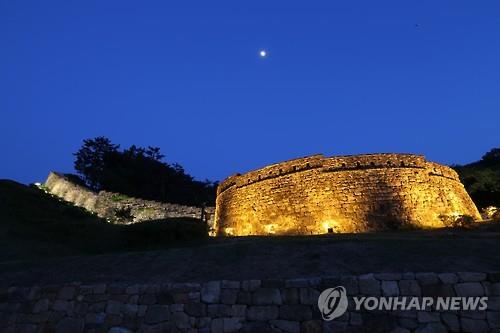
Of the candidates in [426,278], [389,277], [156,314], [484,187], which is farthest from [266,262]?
[484,187]

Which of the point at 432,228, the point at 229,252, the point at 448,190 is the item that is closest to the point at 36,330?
the point at 229,252

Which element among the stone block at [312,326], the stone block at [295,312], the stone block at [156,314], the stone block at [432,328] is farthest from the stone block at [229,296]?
the stone block at [432,328]

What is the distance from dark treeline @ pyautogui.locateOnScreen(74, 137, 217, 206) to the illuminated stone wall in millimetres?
24571

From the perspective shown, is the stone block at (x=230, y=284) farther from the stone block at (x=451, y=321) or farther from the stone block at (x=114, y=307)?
the stone block at (x=451, y=321)

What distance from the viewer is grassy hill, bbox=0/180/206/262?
14.8 meters

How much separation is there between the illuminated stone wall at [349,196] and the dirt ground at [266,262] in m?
10.0

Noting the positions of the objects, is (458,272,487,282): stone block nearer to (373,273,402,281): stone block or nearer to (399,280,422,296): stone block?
(399,280,422,296): stone block

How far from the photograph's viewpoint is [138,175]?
158ft

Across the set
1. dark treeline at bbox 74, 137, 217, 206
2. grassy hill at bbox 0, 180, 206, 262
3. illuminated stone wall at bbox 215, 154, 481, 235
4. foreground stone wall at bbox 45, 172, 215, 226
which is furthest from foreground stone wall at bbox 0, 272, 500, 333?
dark treeline at bbox 74, 137, 217, 206

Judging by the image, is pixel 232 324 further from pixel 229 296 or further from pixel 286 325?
pixel 286 325

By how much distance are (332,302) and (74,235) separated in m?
15.4

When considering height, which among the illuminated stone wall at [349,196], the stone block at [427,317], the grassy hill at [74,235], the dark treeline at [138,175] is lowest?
the stone block at [427,317]

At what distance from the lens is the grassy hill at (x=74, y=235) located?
1475 centimetres

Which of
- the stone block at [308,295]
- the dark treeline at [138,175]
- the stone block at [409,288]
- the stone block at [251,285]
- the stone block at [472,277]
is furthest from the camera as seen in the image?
the dark treeline at [138,175]
